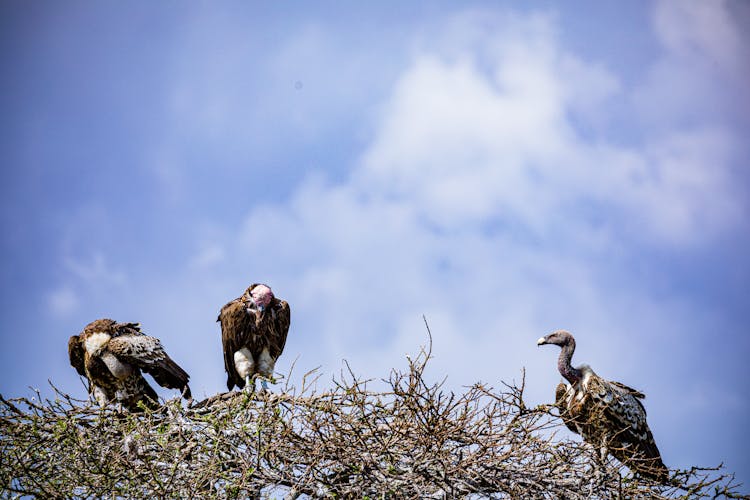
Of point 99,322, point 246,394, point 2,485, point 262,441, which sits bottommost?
point 2,485

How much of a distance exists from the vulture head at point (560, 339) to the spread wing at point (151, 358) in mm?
4030

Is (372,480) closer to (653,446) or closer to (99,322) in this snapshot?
(653,446)

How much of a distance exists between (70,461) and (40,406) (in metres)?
0.74

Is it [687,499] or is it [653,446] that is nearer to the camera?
[687,499]

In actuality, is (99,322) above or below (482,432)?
above

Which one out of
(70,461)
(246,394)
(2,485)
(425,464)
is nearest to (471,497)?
(425,464)

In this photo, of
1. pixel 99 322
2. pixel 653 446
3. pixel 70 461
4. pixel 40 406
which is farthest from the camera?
pixel 99 322

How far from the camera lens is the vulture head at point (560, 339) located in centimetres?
877

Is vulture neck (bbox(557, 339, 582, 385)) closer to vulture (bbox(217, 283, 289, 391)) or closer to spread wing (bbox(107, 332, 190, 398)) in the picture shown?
vulture (bbox(217, 283, 289, 391))

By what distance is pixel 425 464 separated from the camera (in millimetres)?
5938

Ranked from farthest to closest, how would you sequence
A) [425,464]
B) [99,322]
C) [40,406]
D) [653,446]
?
[99,322] → [653,446] → [40,406] → [425,464]

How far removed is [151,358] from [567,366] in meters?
4.56

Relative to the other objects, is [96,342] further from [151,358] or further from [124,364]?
[151,358]

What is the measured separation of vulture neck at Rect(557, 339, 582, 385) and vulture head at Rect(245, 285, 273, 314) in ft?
11.0
